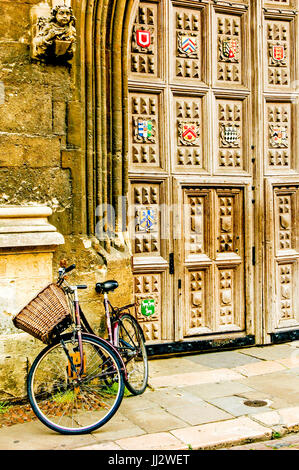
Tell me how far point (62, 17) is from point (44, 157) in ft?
3.68

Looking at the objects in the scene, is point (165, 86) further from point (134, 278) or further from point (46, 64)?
point (134, 278)

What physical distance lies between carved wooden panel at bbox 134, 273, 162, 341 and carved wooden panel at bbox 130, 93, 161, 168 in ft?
3.68

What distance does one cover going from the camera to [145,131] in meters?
6.17

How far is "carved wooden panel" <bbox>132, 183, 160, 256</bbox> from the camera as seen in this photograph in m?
6.16

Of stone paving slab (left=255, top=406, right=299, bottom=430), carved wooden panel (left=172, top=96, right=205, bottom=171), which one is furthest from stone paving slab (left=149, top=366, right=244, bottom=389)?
carved wooden panel (left=172, top=96, right=205, bottom=171)

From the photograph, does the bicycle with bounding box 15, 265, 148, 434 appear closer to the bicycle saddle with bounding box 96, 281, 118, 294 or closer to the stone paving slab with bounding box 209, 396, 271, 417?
the bicycle saddle with bounding box 96, 281, 118, 294

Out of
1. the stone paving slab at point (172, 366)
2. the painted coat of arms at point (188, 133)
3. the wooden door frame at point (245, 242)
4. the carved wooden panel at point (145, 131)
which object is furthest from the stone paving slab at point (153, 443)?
the painted coat of arms at point (188, 133)

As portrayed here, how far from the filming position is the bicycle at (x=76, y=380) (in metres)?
4.46

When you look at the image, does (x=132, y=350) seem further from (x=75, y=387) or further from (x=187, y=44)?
(x=187, y=44)

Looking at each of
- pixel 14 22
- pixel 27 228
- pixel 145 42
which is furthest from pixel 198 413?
pixel 145 42

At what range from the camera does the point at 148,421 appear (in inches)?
181

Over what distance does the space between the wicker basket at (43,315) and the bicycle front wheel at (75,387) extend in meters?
0.18

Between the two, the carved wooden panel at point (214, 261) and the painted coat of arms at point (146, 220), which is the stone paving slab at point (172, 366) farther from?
the painted coat of arms at point (146, 220)

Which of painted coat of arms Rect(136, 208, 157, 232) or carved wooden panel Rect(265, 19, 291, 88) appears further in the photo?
carved wooden panel Rect(265, 19, 291, 88)
